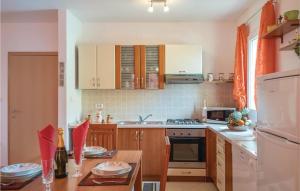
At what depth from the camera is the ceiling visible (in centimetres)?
372

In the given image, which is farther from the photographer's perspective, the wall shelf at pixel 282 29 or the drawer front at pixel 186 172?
the drawer front at pixel 186 172

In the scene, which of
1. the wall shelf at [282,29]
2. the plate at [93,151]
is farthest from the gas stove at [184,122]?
the plate at [93,151]

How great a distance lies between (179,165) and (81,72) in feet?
6.66

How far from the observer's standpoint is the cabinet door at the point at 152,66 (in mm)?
4486

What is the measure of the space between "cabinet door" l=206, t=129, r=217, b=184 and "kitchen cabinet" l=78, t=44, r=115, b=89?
1632 millimetres

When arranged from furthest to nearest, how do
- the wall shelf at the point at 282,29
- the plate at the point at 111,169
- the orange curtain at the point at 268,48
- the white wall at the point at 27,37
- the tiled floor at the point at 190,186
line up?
the white wall at the point at 27,37
the tiled floor at the point at 190,186
the orange curtain at the point at 268,48
the wall shelf at the point at 282,29
the plate at the point at 111,169

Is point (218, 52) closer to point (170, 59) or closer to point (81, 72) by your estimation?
point (170, 59)

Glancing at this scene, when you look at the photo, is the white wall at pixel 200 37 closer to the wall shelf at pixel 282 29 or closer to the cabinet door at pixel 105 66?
the cabinet door at pixel 105 66

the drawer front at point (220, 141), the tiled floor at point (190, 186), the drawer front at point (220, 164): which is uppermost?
the drawer front at point (220, 141)

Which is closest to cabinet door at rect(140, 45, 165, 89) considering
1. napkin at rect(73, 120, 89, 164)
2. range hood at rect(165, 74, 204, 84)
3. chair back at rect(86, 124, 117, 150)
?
range hood at rect(165, 74, 204, 84)

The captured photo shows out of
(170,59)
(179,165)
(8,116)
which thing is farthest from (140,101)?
(8,116)

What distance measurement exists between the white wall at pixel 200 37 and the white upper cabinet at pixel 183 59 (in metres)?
0.34

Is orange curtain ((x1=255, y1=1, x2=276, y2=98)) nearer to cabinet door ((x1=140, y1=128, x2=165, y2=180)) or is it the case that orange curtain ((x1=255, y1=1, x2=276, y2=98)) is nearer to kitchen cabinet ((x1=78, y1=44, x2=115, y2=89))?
cabinet door ((x1=140, y1=128, x2=165, y2=180))

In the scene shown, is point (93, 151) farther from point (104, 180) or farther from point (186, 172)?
point (186, 172)
